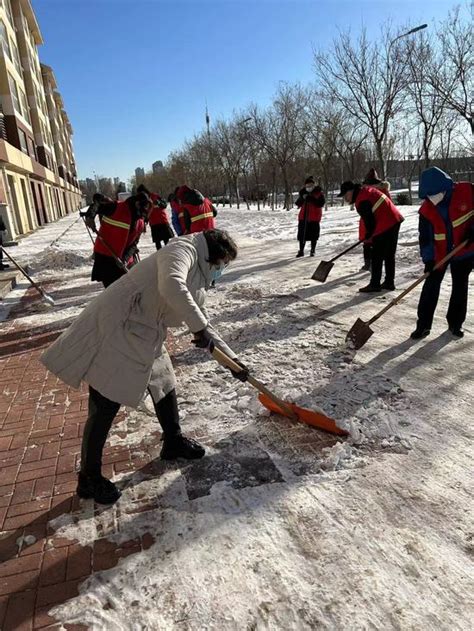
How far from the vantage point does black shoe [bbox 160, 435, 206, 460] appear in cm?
292

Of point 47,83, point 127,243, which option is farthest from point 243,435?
point 47,83

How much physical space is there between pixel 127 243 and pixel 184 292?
3.82 m

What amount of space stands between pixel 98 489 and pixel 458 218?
4072 mm

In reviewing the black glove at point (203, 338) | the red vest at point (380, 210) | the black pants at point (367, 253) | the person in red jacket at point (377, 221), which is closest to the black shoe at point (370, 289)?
the person in red jacket at point (377, 221)

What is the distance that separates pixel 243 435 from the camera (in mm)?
3195

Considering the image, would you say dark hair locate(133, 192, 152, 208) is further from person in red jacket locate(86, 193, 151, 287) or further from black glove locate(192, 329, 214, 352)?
black glove locate(192, 329, 214, 352)

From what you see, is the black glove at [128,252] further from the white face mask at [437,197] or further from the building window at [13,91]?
the building window at [13,91]

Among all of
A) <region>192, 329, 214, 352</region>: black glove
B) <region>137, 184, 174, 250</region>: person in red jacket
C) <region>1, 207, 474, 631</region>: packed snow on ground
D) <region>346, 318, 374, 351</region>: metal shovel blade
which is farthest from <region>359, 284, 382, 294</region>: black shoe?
<region>137, 184, 174, 250</region>: person in red jacket

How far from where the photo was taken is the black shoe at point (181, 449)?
2.92m

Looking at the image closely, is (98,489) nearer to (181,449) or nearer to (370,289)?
(181,449)

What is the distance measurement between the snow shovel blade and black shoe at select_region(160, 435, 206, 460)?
66 cm

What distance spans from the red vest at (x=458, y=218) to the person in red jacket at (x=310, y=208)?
5138mm

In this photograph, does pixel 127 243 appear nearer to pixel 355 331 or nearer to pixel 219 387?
pixel 219 387

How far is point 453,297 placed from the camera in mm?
4754
